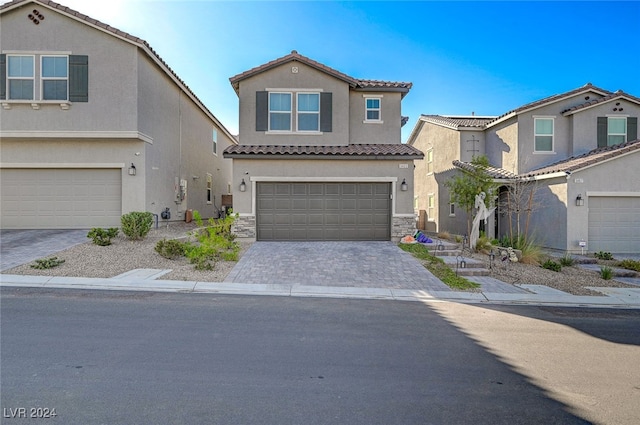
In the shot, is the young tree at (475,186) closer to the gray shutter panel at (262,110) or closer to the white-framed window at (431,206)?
the white-framed window at (431,206)

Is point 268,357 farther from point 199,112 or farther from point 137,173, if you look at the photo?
point 199,112

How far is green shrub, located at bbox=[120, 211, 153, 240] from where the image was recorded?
1160cm

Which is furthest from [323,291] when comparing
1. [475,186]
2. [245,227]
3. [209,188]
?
[209,188]

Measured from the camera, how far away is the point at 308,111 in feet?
48.1

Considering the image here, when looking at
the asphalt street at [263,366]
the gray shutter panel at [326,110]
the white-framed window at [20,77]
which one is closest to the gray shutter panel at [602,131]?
the gray shutter panel at [326,110]

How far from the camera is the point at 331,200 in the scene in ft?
45.5

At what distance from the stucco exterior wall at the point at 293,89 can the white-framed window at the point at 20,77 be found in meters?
7.82

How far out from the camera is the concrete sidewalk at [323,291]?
7590 millimetres

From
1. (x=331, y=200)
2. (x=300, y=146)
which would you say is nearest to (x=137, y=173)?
(x=300, y=146)

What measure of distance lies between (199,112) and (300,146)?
949 centimetres

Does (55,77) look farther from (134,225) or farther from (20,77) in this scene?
(134,225)

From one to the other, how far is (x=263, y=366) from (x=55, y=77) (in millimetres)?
14833

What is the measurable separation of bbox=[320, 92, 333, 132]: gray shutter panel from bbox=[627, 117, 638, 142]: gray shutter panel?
580 inches

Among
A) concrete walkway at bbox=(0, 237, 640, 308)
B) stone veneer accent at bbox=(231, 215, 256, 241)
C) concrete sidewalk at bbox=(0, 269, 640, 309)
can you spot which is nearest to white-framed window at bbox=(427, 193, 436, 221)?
concrete walkway at bbox=(0, 237, 640, 308)
